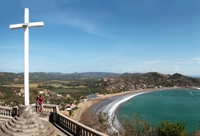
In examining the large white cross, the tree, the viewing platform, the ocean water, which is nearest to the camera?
the viewing platform

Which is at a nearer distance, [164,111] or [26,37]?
[26,37]

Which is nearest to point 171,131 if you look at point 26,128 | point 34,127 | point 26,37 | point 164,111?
point 34,127

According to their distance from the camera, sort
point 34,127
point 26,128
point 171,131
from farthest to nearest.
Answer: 1. point 171,131
2. point 34,127
3. point 26,128

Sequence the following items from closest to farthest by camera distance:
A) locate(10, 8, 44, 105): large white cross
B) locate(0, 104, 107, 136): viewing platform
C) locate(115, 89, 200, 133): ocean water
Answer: locate(0, 104, 107, 136): viewing platform < locate(10, 8, 44, 105): large white cross < locate(115, 89, 200, 133): ocean water

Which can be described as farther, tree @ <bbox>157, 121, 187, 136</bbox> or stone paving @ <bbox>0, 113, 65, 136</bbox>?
tree @ <bbox>157, 121, 187, 136</bbox>

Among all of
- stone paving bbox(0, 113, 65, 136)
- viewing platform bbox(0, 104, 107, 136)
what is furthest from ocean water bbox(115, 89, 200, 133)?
stone paving bbox(0, 113, 65, 136)

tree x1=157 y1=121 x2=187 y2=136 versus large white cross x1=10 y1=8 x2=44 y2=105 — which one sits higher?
large white cross x1=10 y1=8 x2=44 y2=105

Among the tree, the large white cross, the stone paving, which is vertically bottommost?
the tree

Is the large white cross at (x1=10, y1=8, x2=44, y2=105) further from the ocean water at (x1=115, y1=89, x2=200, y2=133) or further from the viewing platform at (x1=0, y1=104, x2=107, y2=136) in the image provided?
the ocean water at (x1=115, y1=89, x2=200, y2=133)

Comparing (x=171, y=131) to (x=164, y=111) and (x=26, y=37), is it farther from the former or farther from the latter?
(x=164, y=111)

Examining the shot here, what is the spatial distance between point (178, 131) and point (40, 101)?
805 inches

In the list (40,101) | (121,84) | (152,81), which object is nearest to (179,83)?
(152,81)

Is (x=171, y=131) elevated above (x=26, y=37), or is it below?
below

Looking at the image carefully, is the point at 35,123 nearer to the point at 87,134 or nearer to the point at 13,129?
the point at 13,129
